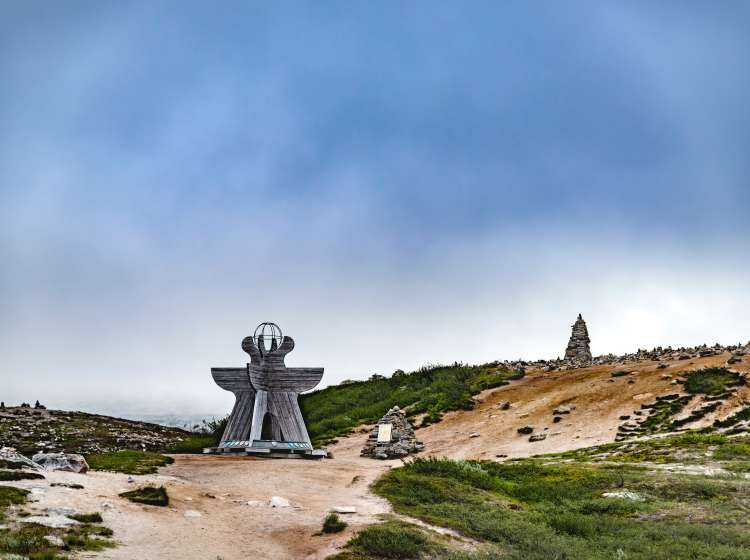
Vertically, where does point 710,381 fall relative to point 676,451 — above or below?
above

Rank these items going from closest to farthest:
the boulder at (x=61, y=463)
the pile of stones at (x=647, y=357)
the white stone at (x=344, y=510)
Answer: the white stone at (x=344, y=510) < the boulder at (x=61, y=463) < the pile of stones at (x=647, y=357)

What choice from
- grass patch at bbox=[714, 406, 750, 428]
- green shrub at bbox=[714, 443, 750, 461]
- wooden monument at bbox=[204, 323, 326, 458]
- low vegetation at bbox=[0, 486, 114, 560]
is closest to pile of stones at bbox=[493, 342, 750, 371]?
grass patch at bbox=[714, 406, 750, 428]

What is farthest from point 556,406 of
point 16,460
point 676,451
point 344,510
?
point 16,460

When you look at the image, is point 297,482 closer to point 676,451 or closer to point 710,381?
point 676,451

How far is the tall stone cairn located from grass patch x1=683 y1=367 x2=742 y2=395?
14019 mm

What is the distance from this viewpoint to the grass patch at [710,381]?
28125 millimetres

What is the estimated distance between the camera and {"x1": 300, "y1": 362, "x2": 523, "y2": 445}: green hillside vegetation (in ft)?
116

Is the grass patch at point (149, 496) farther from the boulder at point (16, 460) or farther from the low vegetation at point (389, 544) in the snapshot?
the low vegetation at point (389, 544)

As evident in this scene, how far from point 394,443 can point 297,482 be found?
9240 mm

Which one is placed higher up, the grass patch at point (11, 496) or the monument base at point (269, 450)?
the monument base at point (269, 450)

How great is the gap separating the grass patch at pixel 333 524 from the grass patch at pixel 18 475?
549cm

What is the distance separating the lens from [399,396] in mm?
40500

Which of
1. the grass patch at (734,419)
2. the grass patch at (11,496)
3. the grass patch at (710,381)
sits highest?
the grass patch at (710,381)

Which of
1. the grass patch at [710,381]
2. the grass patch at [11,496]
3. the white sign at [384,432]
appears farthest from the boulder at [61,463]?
the grass patch at [710,381]
